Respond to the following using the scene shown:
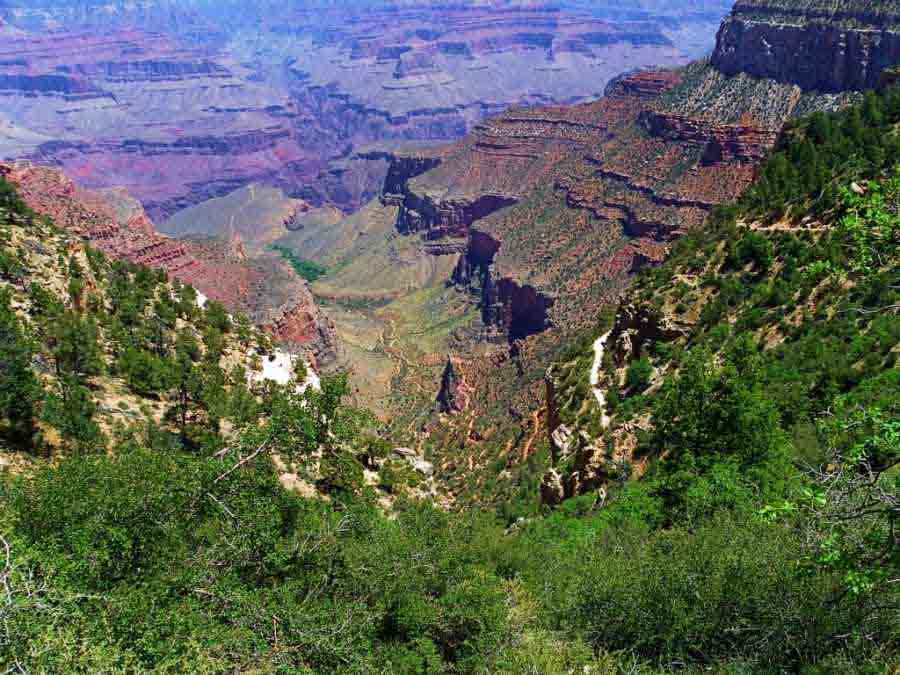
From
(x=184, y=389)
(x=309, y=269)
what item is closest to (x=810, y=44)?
(x=184, y=389)

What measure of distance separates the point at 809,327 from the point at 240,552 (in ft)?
88.2

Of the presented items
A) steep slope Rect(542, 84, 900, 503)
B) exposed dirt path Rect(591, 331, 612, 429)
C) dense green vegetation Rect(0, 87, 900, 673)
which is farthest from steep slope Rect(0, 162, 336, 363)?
dense green vegetation Rect(0, 87, 900, 673)

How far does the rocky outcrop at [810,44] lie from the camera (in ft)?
306

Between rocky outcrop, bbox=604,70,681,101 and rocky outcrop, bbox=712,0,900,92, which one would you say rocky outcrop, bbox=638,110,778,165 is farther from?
rocky outcrop, bbox=604,70,681,101

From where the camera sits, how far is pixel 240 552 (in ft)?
62.0

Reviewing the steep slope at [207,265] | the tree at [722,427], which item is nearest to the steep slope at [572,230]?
the tree at [722,427]

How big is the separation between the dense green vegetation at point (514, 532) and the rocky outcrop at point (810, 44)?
70.2m

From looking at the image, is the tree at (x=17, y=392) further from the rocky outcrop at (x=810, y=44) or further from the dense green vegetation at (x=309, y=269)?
the dense green vegetation at (x=309, y=269)

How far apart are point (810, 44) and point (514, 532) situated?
331 feet

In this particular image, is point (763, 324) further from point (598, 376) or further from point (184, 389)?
point (184, 389)

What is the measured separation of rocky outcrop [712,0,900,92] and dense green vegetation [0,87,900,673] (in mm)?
70201

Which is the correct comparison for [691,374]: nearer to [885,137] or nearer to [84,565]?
[84,565]

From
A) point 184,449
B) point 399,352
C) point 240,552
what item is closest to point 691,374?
point 240,552

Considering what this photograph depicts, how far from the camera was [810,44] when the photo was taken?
10356 centimetres
